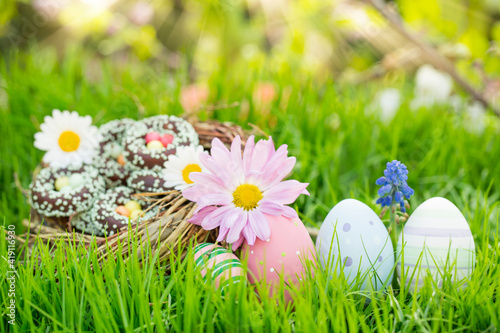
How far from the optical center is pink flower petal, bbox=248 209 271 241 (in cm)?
92

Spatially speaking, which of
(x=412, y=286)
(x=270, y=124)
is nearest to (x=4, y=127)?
(x=270, y=124)

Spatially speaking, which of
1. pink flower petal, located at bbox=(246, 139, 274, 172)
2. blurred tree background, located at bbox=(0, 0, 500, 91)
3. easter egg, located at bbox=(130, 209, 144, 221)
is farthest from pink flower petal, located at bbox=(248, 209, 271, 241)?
blurred tree background, located at bbox=(0, 0, 500, 91)

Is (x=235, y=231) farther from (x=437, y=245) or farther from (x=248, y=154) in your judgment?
(x=437, y=245)

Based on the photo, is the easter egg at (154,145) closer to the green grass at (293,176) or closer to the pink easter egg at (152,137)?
the pink easter egg at (152,137)

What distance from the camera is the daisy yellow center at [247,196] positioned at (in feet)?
3.15

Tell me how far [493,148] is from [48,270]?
1.66 m

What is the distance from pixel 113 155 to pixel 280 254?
62 centimetres

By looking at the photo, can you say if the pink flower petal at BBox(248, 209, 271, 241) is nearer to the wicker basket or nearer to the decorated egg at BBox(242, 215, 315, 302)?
the decorated egg at BBox(242, 215, 315, 302)

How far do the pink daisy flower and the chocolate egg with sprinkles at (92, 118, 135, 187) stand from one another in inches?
14.5

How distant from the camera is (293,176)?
4.75 feet

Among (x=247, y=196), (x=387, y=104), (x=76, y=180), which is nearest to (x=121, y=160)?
(x=76, y=180)

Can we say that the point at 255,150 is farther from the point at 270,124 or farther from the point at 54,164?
the point at 270,124

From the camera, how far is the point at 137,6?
3324mm

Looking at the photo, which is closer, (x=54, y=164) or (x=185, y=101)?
(x=54, y=164)
